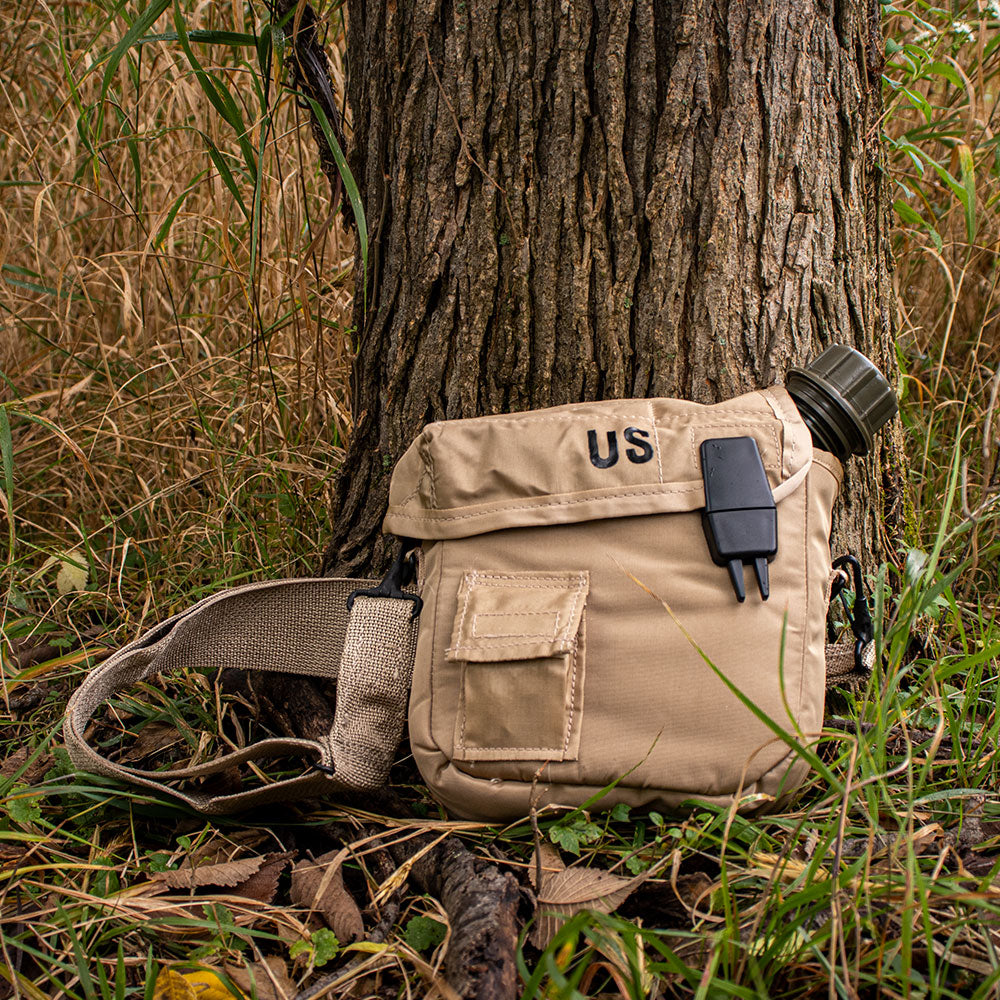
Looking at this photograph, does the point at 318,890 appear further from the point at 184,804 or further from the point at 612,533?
the point at 612,533

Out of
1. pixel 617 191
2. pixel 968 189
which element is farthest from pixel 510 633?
pixel 968 189

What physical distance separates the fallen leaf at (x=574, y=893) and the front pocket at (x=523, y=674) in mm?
155

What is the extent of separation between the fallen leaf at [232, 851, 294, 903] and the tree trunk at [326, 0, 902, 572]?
0.79 meters

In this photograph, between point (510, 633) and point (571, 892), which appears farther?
point (510, 633)

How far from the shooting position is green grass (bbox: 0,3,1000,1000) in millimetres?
960

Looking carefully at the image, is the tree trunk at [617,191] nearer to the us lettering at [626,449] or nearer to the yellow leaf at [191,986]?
the us lettering at [626,449]

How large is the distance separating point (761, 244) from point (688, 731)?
833 millimetres

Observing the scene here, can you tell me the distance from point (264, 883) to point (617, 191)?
1215mm

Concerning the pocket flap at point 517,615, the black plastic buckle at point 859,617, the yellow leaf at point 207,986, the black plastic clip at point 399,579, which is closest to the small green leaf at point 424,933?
the yellow leaf at point 207,986

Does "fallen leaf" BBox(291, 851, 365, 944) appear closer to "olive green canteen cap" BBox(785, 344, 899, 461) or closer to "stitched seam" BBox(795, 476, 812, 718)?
"stitched seam" BBox(795, 476, 812, 718)

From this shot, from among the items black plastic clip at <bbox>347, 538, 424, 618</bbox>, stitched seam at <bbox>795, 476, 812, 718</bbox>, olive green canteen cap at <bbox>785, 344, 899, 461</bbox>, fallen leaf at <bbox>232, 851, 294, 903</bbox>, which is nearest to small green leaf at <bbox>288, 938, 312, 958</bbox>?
fallen leaf at <bbox>232, 851, 294, 903</bbox>

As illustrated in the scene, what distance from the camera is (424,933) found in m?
1.08

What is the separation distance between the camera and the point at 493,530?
1.28 m

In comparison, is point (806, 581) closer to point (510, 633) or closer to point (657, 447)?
point (657, 447)
